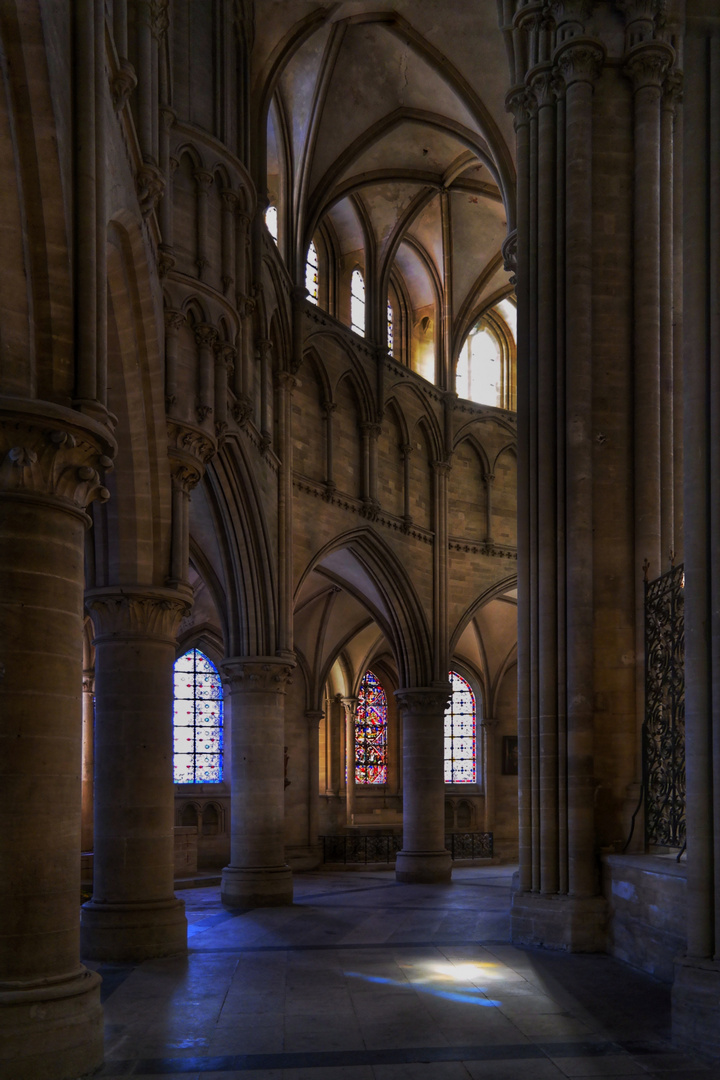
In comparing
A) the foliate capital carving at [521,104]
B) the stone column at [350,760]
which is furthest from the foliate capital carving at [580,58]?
the stone column at [350,760]

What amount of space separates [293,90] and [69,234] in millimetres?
15405

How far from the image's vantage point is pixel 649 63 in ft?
45.8

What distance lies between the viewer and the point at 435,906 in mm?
19016

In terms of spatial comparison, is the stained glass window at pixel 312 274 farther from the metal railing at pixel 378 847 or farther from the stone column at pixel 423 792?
the metal railing at pixel 378 847

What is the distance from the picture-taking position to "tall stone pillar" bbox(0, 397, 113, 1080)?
24.7ft

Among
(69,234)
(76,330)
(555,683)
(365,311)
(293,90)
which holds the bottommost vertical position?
(555,683)

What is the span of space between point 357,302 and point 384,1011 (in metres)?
19.8

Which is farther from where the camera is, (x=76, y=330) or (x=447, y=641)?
(x=447, y=641)

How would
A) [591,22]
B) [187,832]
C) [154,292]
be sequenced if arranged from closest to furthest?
[154,292]
[591,22]
[187,832]

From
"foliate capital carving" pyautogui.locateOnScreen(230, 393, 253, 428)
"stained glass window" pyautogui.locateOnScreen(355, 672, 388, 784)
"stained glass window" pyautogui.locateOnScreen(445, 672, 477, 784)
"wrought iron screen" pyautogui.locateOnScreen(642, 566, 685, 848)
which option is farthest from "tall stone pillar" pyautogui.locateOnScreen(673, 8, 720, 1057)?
"stained glass window" pyautogui.locateOnScreen(445, 672, 477, 784)

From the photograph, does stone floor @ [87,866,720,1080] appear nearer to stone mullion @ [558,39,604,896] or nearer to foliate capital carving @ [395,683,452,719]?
stone mullion @ [558,39,604,896]

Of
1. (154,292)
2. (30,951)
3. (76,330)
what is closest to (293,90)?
(154,292)

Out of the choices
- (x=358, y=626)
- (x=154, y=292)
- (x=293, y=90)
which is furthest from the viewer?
(x=358, y=626)

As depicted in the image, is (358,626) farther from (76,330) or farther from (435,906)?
(76,330)
